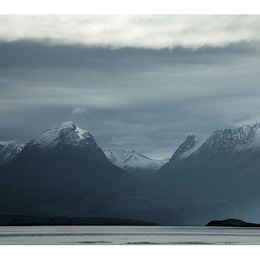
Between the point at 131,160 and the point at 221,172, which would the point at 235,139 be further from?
the point at 131,160

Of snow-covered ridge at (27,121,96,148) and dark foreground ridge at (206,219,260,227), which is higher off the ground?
snow-covered ridge at (27,121,96,148)

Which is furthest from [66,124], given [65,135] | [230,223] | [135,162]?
[230,223]

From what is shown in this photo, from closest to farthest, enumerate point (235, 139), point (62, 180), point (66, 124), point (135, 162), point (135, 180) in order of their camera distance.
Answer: point (66, 124), point (135, 162), point (235, 139), point (135, 180), point (62, 180)

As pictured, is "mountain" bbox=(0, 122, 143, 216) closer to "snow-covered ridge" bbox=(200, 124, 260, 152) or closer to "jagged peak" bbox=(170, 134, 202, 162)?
"jagged peak" bbox=(170, 134, 202, 162)

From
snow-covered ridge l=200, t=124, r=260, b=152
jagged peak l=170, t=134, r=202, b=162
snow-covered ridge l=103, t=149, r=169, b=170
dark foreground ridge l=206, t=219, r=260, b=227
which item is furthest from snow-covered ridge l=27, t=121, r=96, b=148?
dark foreground ridge l=206, t=219, r=260, b=227

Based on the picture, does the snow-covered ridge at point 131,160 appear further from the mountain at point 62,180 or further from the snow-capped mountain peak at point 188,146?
the snow-capped mountain peak at point 188,146
